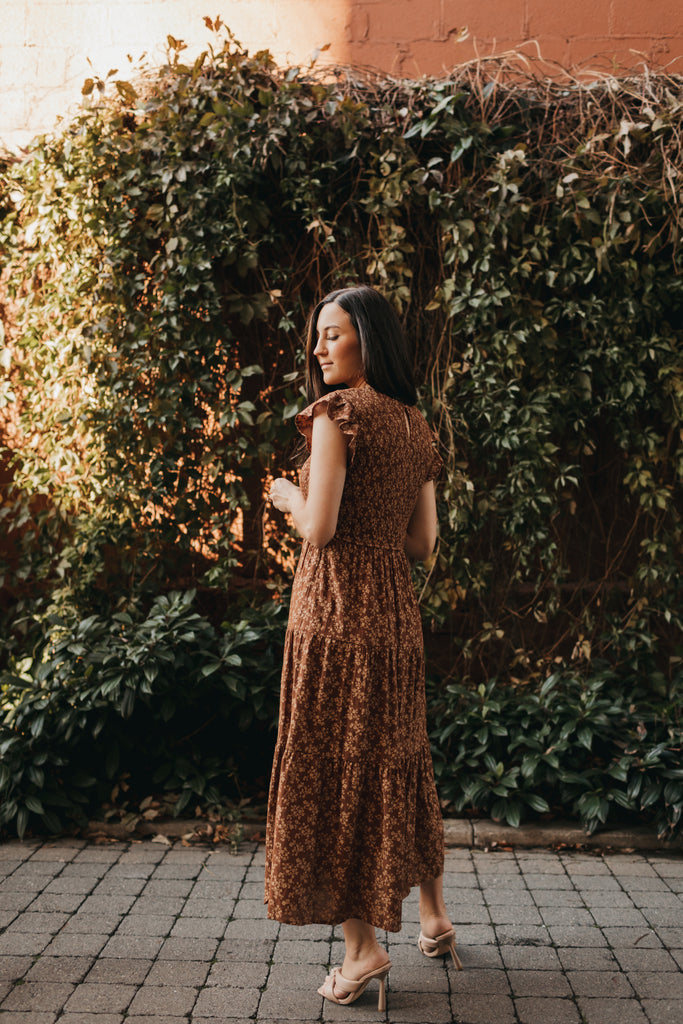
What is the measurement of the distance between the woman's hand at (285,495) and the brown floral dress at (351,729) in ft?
0.49

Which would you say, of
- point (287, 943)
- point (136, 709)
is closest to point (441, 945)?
point (287, 943)

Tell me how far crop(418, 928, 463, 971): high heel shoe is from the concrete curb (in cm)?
84

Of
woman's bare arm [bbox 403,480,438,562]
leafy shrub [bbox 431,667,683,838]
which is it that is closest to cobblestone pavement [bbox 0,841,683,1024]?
Result: leafy shrub [bbox 431,667,683,838]

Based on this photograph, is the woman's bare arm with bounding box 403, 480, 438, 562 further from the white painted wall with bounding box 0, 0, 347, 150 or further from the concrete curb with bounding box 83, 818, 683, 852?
the white painted wall with bounding box 0, 0, 347, 150

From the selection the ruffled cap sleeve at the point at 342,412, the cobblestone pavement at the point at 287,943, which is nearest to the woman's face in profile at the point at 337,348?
the ruffled cap sleeve at the point at 342,412

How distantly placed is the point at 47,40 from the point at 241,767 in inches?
147

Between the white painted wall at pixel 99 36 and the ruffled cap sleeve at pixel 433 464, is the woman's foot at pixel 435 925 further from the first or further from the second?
the white painted wall at pixel 99 36

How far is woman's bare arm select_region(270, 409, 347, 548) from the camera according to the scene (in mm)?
2389

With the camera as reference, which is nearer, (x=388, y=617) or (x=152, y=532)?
(x=388, y=617)

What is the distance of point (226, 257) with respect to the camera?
385cm

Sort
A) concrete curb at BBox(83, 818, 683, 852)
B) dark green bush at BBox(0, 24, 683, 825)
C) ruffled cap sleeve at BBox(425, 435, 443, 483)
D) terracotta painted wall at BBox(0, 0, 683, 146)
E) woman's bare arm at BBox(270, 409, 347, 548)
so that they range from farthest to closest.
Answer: terracotta painted wall at BBox(0, 0, 683, 146) → dark green bush at BBox(0, 24, 683, 825) → concrete curb at BBox(83, 818, 683, 852) → ruffled cap sleeve at BBox(425, 435, 443, 483) → woman's bare arm at BBox(270, 409, 347, 548)

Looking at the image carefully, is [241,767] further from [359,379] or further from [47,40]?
[47,40]

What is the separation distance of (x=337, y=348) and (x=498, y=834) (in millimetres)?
2208

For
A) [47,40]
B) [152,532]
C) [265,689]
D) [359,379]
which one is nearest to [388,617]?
[359,379]
